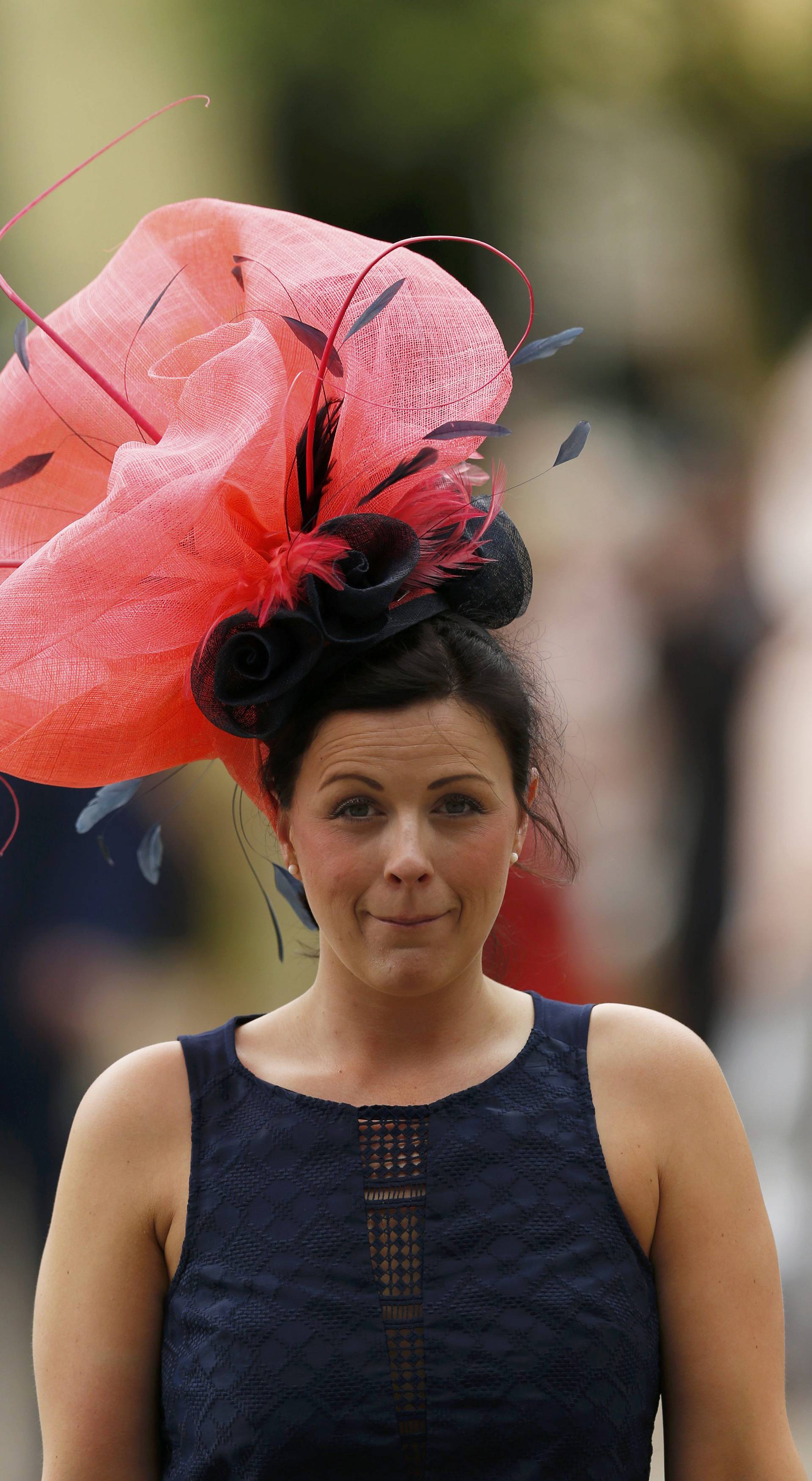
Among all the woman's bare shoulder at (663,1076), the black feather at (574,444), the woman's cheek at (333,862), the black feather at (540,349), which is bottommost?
the woman's bare shoulder at (663,1076)

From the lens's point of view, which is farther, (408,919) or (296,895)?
(296,895)

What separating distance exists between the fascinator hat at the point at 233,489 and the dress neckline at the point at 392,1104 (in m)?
0.28

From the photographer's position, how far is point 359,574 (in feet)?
4.19

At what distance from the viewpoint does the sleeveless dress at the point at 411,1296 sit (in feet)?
3.92

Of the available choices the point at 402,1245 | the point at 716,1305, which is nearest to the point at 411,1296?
the point at 402,1245

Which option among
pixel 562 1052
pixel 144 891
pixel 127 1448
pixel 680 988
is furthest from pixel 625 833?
pixel 127 1448

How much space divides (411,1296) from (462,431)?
80cm

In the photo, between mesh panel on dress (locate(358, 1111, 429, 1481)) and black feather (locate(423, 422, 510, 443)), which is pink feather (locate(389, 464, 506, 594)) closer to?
black feather (locate(423, 422, 510, 443))

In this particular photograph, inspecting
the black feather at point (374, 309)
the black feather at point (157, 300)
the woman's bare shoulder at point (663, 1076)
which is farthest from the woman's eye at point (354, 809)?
the black feather at point (157, 300)

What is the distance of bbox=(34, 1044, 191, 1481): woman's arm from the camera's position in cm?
129

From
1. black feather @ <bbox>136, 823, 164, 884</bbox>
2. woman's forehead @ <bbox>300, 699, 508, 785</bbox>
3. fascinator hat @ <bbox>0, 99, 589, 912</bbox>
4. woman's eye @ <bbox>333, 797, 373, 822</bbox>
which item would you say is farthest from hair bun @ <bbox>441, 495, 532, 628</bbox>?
black feather @ <bbox>136, 823, 164, 884</bbox>

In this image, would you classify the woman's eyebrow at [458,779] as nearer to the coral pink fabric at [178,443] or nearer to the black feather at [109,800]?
the coral pink fabric at [178,443]

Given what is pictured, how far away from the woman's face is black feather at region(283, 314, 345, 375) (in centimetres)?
33

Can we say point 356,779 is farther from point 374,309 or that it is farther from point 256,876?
point 374,309
